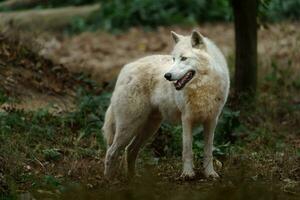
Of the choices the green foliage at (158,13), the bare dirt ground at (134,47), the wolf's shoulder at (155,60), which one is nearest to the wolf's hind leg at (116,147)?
the wolf's shoulder at (155,60)

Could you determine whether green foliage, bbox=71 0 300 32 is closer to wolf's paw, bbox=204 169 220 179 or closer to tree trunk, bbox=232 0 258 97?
tree trunk, bbox=232 0 258 97

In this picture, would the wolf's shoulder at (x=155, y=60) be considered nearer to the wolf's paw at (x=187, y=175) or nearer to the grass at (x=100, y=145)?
the grass at (x=100, y=145)

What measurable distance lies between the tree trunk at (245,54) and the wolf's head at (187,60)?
12.7 feet

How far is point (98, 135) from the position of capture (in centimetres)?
995

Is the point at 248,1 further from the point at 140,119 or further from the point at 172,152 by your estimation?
the point at 140,119

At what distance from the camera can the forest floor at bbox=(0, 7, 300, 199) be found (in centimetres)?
596

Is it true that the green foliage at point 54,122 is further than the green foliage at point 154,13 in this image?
No

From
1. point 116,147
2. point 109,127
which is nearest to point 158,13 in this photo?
point 109,127

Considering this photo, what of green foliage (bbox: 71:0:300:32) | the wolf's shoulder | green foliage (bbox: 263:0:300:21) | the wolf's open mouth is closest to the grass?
the wolf's open mouth

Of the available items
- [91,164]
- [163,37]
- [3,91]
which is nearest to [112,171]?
[91,164]

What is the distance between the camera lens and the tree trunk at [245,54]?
454 inches

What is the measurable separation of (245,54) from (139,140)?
3.55 metres

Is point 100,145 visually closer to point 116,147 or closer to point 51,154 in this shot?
point 51,154

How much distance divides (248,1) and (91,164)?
13.0 feet
